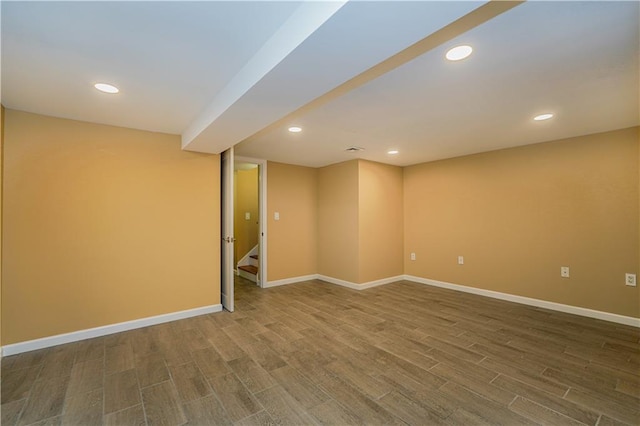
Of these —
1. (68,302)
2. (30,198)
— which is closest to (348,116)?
(30,198)

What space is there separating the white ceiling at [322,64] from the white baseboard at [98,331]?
2120mm

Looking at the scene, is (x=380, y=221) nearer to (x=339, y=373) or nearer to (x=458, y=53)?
(x=339, y=373)

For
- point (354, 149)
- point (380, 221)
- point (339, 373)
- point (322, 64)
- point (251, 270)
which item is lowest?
point (339, 373)

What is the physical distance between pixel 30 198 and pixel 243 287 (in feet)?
10.3

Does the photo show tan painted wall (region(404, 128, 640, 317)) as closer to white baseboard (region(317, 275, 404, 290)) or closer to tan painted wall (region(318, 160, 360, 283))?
white baseboard (region(317, 275, 404, 290))

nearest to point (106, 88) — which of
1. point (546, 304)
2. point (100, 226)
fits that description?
point (100, 226)

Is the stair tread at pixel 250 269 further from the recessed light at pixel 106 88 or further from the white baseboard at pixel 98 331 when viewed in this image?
the recessed light at pixel 106 88

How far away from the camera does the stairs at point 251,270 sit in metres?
5.50

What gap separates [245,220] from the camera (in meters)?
6.40

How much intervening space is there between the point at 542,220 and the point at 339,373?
357cm

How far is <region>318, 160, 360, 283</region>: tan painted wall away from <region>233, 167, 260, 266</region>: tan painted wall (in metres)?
1.60

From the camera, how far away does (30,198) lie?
2658 millimetres

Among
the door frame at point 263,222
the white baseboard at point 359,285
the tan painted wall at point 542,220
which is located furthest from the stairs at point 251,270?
the tan painted wall at point 542,220

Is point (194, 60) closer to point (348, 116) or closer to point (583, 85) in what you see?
point (348, 116)
